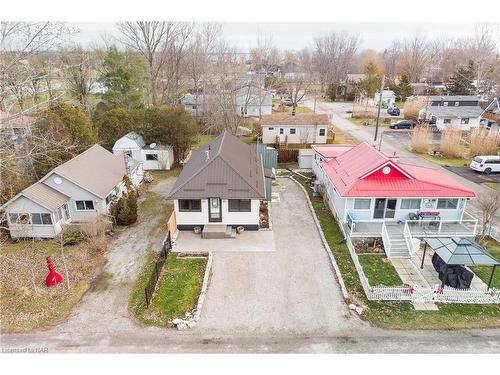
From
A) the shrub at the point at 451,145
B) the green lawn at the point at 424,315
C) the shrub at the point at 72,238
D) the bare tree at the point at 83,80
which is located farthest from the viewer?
the bare tree at the point at 83,80

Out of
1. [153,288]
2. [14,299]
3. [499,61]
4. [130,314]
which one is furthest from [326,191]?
[499,61]

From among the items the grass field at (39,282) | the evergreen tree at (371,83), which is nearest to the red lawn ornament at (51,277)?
the grass field at (39,282)

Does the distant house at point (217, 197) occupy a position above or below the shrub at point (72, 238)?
above

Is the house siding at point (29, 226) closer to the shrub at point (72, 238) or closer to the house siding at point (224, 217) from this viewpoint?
the shrub at point (72, 238)

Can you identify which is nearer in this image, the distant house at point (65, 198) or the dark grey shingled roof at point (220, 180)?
the distant house at point (65, 198)

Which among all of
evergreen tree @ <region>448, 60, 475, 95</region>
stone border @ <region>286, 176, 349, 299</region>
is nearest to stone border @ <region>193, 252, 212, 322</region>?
stone border @ <region>286, 176, 349, 299</region>

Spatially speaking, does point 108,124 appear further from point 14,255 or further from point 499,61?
point 499,61

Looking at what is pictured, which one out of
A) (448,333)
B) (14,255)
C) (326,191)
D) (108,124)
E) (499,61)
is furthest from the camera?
(499,61)

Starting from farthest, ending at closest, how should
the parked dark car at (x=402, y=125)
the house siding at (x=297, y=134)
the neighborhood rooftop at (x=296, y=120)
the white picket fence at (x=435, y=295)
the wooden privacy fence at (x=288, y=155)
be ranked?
the parked dark car at (x=402, y=125)
the neighborhood rooftop at (x=296, y=120)
the house siding at (x=297, y=134)
the wooden privacy fence at (x=288, y=155)
the white picket fence at (x=435, y=295)

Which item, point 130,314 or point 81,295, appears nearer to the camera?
point 130,314
